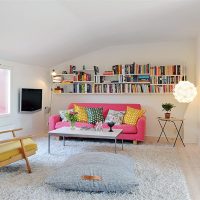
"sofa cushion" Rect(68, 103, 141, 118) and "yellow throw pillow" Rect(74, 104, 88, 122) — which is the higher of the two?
"sofa cushion" Rect(68, 103, 141, 118)

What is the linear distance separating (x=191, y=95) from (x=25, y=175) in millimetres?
3697

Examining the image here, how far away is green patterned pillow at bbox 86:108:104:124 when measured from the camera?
5.85 meters

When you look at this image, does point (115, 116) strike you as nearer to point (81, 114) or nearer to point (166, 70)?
point (81, 114)

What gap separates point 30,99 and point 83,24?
236 centimetres

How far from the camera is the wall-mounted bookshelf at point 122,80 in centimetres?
607

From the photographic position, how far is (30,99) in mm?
5895

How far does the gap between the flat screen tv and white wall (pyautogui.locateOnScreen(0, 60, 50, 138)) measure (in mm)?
112

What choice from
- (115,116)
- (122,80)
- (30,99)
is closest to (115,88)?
(122,80)

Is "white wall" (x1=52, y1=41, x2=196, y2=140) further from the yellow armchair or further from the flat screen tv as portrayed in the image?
the yellow armchair

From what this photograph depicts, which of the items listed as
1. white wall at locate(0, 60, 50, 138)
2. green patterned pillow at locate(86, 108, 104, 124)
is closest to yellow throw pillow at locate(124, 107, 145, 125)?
green patterned pillow at locate(86, 108, 104, 124)

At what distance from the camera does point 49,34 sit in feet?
15.0

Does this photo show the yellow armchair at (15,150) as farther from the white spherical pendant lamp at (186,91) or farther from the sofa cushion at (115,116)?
the white spherical pendant lamp at (186,91)

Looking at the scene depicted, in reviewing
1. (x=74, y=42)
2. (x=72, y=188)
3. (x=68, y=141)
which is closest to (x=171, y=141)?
(x=68, y=141)

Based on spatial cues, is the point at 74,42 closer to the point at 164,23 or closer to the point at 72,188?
the point at 164,23
